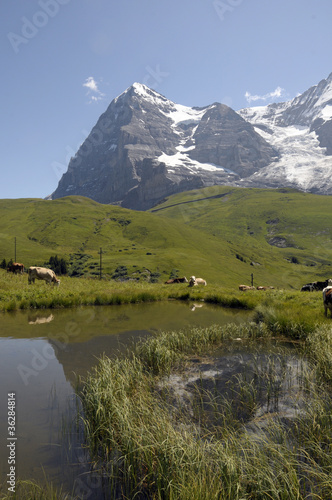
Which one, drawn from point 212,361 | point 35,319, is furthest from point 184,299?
point 212,361

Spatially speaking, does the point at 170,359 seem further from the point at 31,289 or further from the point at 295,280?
the point at 295,280

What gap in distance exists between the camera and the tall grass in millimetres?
5727

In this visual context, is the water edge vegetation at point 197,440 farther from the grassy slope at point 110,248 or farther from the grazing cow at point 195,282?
the grassy slope at point 110,248

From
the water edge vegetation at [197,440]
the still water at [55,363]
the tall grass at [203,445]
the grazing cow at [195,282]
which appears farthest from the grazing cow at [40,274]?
the tall grass at [203,445]

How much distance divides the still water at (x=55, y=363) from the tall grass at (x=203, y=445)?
810 mm

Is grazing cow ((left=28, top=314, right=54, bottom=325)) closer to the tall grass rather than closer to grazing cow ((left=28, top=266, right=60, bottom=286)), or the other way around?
the tall grass

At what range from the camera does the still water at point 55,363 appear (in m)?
7.30

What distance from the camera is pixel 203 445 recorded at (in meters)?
6.64

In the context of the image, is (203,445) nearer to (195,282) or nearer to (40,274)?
(40,274)

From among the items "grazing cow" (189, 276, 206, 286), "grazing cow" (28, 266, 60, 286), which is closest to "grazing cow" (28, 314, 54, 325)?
"grazing cow" (28, 266, 60, 286)

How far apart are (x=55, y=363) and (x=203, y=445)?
9210 millimetres

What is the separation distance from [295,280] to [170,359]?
570 ft

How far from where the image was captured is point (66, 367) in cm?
1339

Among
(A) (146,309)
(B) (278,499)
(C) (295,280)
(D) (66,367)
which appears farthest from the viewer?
(C) (295,280)
